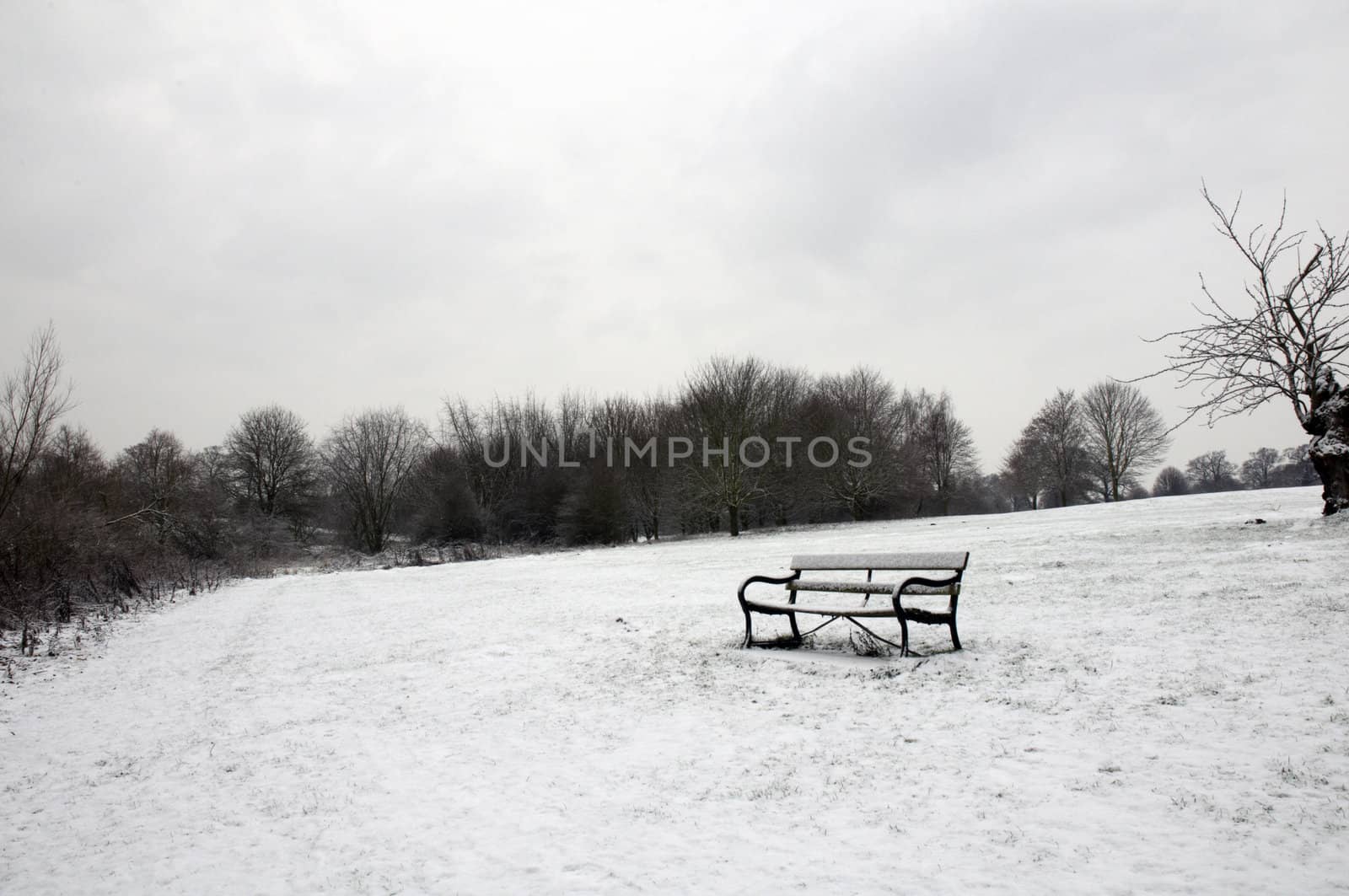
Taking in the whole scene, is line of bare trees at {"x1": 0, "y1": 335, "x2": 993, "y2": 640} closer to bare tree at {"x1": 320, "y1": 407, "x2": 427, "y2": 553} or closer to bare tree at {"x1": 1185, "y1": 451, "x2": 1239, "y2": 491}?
bare tree at {"x1": 320, "y1": 407, "x2": 427, "y2": 553}

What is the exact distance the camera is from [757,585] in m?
12.7

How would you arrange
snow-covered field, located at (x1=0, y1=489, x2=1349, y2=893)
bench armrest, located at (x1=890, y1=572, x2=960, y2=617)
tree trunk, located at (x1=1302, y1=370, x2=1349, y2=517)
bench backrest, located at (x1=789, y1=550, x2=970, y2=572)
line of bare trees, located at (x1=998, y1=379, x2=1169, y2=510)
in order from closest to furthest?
snow-covered field, located at (x1=0, y1=489, x2=1349, y2=893) < bench armrest, located at (x1=890, y1=572, x2=960, y2=617) < bench backrest, located at (x1=789, y1=550, x2=970, y2=572) < tree trunk, located at (x1=1302, y1=370, x2=1349, y2=517) < line of bare trees, located at (x1=998, y1=379, x2=1169, y2=510)

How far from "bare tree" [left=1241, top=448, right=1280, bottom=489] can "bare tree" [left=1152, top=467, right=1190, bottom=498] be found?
7382mm

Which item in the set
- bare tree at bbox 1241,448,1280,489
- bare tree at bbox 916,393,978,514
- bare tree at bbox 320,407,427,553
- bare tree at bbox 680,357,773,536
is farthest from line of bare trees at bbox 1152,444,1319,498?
bare tree at bbox 320,407,427,553

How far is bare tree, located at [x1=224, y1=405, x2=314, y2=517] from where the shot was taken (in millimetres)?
54781

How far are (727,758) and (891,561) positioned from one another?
142 inches

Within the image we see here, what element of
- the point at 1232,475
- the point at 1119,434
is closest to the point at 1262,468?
the point at 1232,475

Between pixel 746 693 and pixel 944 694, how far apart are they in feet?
5.21

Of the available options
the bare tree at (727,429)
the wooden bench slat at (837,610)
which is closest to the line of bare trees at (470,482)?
the bare tree at (727,429)

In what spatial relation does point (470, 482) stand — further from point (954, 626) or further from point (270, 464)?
point (954, 626)

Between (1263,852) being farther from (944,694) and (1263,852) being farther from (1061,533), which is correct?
(1061,533)

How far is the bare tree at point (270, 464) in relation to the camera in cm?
5478

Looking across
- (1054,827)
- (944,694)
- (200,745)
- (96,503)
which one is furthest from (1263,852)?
(96,503)

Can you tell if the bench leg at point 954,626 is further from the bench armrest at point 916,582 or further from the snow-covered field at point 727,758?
the snow-covered field at point 727,758
